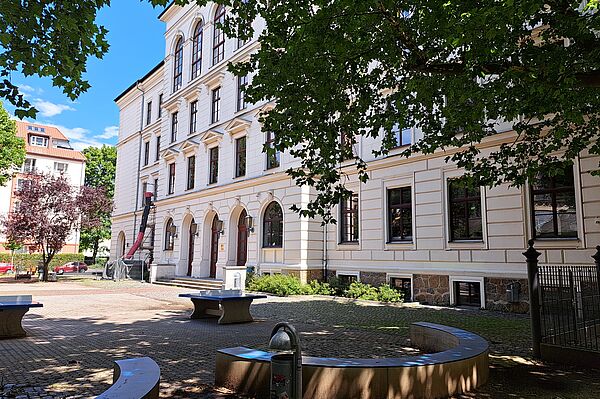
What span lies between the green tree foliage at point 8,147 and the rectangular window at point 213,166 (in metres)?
15.3

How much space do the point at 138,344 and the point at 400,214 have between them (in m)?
11.1

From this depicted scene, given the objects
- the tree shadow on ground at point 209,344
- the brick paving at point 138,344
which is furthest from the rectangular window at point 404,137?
the brick paving at point 138,344

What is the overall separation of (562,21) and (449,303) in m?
9.80

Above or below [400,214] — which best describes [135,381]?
below

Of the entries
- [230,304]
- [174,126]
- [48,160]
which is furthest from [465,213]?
[48,160]

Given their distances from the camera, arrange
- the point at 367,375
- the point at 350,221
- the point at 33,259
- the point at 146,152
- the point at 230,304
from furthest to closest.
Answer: the point at 33,259 < the point at 146,152 < the point at 350,221 < the point at 230,304 < the point at 367,375

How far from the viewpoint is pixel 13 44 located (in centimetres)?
563

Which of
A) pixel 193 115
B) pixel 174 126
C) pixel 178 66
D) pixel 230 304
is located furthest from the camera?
pixel 178 66

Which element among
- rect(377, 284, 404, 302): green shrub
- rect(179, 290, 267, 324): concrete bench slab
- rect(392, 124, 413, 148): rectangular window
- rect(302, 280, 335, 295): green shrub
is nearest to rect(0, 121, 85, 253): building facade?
rect(302, 280, 335, 295): green shrub

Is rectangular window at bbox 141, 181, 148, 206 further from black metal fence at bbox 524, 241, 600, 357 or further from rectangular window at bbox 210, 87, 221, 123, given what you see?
black metal fence at bbox 524, 241, 600, 357

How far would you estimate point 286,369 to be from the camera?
3645 millimetres

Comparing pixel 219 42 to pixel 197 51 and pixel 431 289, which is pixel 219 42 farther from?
pixel 431 289

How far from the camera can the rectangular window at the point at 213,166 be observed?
24.9m

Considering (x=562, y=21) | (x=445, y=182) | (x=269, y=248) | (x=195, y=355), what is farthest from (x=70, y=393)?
(x=269, y=248)
